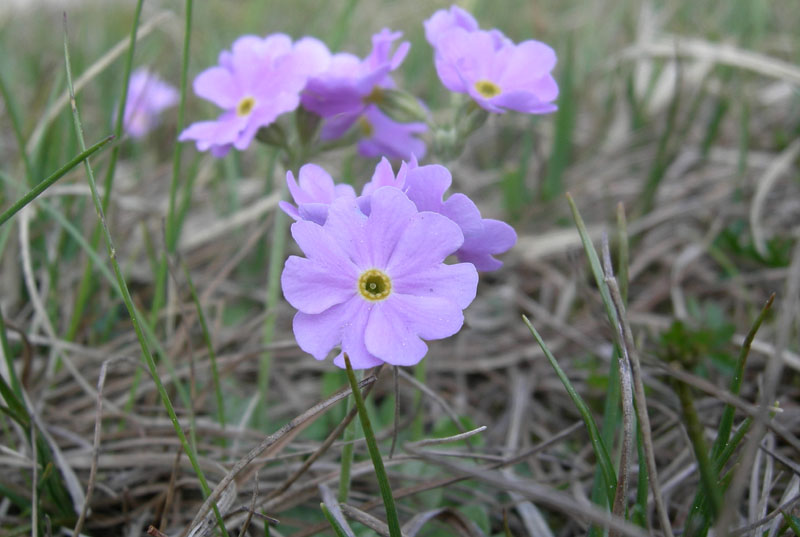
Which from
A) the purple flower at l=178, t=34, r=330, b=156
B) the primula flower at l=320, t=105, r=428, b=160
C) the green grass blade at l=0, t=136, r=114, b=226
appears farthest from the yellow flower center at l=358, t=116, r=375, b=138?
the green grass blade at l=0, t=136, r=114, b=226

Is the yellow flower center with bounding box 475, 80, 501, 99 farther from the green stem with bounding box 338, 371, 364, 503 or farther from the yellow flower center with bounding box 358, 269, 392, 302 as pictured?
the green stem with bounding box 338, 371, 364, 503

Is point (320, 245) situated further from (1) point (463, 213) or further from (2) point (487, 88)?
(2) point (487, 88)

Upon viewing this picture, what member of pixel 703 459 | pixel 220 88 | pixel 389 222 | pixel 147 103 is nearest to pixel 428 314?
pixel 389 222

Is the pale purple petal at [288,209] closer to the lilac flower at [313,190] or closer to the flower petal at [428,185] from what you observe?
the lilac flower at [313,190]

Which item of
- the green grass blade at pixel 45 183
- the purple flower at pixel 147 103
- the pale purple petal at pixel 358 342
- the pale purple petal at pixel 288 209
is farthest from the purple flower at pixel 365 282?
the purple flower at pixel 147 103

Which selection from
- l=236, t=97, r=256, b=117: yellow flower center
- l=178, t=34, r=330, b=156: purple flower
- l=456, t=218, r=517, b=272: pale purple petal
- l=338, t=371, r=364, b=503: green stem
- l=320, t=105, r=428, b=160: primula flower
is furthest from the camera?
l=320, t=105, r=428, b=160: primula flower

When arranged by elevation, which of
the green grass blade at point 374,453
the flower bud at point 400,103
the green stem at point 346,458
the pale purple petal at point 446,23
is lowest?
the green stem at point 346,458

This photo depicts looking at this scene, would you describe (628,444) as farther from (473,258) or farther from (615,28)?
(615,28)
